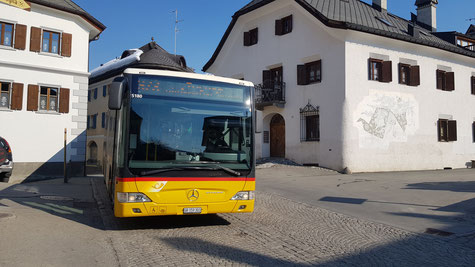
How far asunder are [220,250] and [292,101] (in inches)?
662

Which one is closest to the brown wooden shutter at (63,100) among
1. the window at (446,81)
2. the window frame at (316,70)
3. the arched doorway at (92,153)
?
the window frame at (316,70)

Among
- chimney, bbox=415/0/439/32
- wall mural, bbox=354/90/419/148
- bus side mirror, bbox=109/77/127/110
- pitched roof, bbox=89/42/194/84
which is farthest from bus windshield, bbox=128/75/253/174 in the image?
chimney, bbox=415/0/439/32

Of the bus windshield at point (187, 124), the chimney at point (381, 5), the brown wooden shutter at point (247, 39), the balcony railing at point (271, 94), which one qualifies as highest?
the chimney at point (381, 5)

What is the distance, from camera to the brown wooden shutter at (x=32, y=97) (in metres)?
16.6

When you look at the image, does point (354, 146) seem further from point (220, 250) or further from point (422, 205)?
point (220, 250)

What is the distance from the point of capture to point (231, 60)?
26500 mm

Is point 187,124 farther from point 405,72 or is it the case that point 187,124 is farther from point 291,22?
point 405,72

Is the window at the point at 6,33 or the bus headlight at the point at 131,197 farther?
the window at the point at 6,33

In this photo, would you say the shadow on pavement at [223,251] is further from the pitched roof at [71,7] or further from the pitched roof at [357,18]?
the pitched roof at [357,18]

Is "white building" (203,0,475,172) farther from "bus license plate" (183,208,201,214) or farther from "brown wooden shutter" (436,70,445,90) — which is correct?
"bus license plate" (183,208,201,214)

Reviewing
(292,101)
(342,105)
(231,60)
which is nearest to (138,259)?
(342,105)

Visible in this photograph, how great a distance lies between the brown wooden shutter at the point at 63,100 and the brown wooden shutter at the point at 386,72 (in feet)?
51.2

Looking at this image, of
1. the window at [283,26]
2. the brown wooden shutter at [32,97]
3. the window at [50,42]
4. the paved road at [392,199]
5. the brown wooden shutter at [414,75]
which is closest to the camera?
the paved road at [392,199]

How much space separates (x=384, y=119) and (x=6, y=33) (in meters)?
18.2
